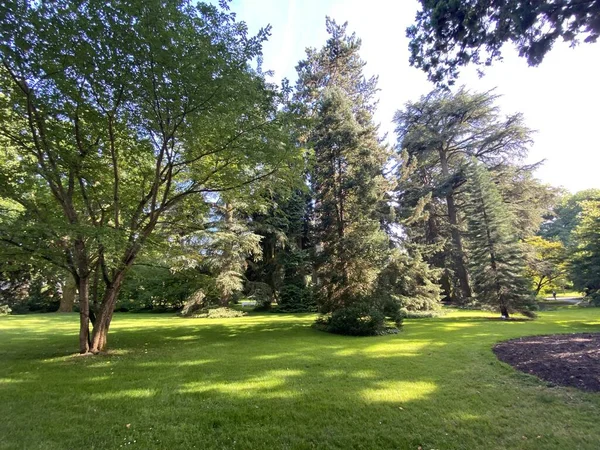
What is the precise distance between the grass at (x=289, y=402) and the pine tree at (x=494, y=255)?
9.36 m

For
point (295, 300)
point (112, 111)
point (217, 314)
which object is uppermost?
point (112, 111)

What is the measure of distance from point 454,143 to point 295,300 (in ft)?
62.7

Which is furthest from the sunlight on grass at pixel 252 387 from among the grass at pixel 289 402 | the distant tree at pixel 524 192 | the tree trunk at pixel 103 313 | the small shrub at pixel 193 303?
the distant tree at pixel 524 192

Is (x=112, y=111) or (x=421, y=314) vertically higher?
(x=112, y=111)

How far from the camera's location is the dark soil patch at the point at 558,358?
16.6 feet

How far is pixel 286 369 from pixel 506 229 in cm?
1457

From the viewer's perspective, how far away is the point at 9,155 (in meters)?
8.58

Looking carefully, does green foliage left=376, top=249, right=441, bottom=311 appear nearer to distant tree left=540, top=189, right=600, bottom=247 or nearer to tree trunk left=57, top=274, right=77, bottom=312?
tree trunk left=57, top=274, right=77, bottom=312

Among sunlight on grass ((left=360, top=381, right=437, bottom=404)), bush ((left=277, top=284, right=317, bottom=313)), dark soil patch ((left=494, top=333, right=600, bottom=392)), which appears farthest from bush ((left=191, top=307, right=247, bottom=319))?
sunlight on grass ((left=360, top=381, right=437, bottom=404))

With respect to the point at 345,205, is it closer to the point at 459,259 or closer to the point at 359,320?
the point at 359,320

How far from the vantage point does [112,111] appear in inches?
280

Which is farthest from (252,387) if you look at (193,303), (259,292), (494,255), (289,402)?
(259,292)

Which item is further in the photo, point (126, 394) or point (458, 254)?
point (458, 254)

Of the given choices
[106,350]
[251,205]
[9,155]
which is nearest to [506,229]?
[251,205]
